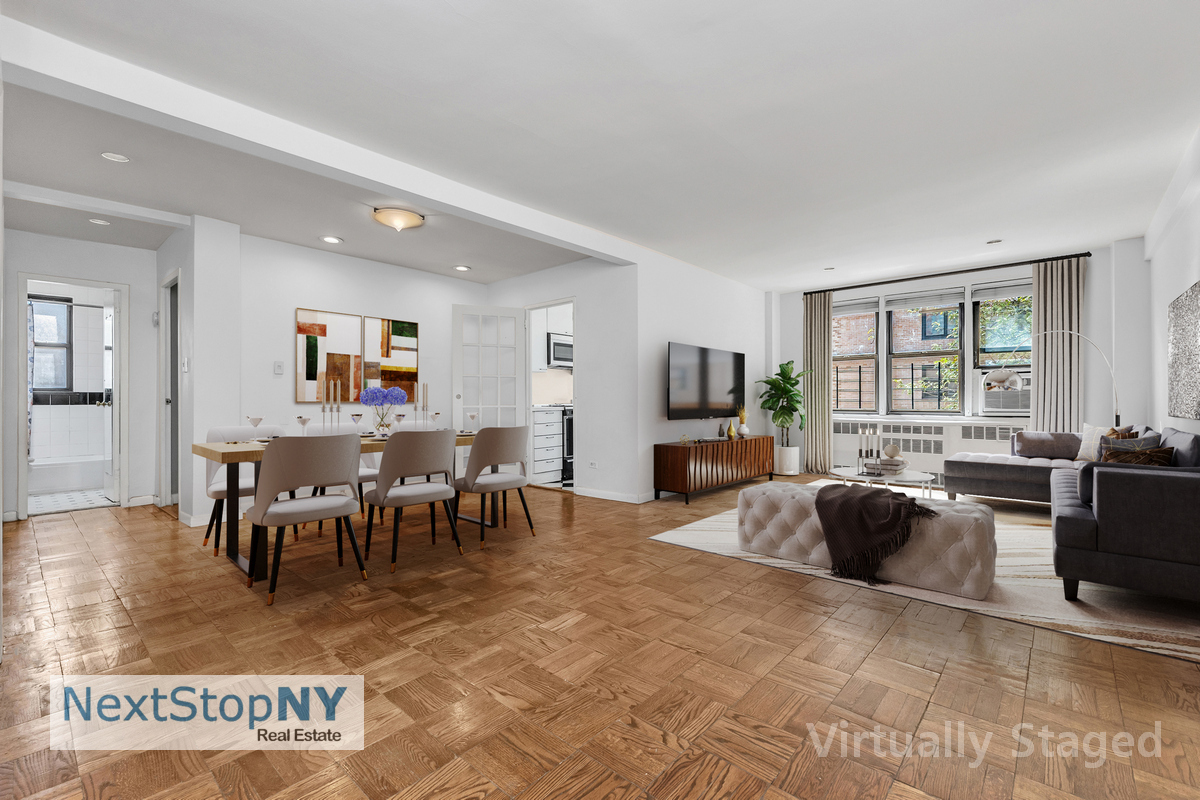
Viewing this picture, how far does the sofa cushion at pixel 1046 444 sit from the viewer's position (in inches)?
194

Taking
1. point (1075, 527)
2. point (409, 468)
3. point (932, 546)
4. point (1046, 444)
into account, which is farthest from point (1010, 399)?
point (409, 468)

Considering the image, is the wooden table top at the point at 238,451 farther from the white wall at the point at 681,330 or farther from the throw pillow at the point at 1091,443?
the throw pillow at the point at 1091,443

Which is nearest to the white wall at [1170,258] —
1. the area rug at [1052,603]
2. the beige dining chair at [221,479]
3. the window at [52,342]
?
the area rug at [1052,603]

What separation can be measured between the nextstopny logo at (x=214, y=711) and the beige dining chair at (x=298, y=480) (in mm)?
755

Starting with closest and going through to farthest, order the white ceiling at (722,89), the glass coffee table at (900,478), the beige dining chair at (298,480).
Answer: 1. the white ceiling at (722,89)
2. the beige dining chair at (298,480)
3. the glass coffee table at (900,478)

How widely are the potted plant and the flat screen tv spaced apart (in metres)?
0.58

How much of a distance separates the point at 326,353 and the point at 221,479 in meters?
1.89

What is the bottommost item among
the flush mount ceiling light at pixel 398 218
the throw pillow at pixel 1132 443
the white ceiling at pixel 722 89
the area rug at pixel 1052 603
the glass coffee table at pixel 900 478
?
→ the area rug at pixel 1052 603

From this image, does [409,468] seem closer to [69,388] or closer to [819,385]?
[819,385]

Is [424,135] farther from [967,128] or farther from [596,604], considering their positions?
[967,128]

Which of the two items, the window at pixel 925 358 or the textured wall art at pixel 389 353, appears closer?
the textured wall art at pixel 389 353

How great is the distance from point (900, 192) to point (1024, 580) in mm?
2722

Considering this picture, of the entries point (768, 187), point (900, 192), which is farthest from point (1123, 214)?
point (768, 187)

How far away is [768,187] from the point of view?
12.5 feet
